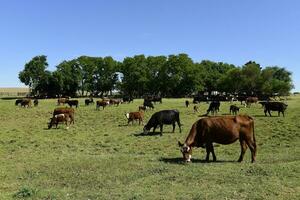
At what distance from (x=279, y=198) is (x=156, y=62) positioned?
130 metres

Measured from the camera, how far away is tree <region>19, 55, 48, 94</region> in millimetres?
130875

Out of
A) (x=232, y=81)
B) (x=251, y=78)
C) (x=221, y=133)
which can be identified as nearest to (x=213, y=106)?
(x=221, y=133)

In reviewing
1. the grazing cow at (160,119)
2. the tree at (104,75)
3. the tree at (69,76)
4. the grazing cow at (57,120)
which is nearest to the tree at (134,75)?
the tree at (104,75)

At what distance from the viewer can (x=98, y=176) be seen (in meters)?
→ 14.2

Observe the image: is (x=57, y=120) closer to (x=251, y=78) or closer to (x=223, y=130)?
(x=223, y=130)

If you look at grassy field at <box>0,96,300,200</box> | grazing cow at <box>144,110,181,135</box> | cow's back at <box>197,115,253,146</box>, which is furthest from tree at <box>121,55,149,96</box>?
cow's back at <box>197,115,253,146</box>

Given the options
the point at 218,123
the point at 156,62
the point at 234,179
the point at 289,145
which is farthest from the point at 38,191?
the point at 156,62

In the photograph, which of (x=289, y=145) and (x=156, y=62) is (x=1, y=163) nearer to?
(x=289, y=145)

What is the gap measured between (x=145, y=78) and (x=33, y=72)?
3544 centimetres

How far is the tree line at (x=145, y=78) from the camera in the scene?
122 meters

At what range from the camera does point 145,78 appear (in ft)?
436

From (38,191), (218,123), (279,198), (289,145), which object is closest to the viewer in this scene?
(279,198)

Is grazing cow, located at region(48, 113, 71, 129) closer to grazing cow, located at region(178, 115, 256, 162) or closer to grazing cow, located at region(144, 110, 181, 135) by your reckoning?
grazing cow, located at region(144, 110, 181, 135)

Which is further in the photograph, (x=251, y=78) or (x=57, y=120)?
(x=251, y=78)
